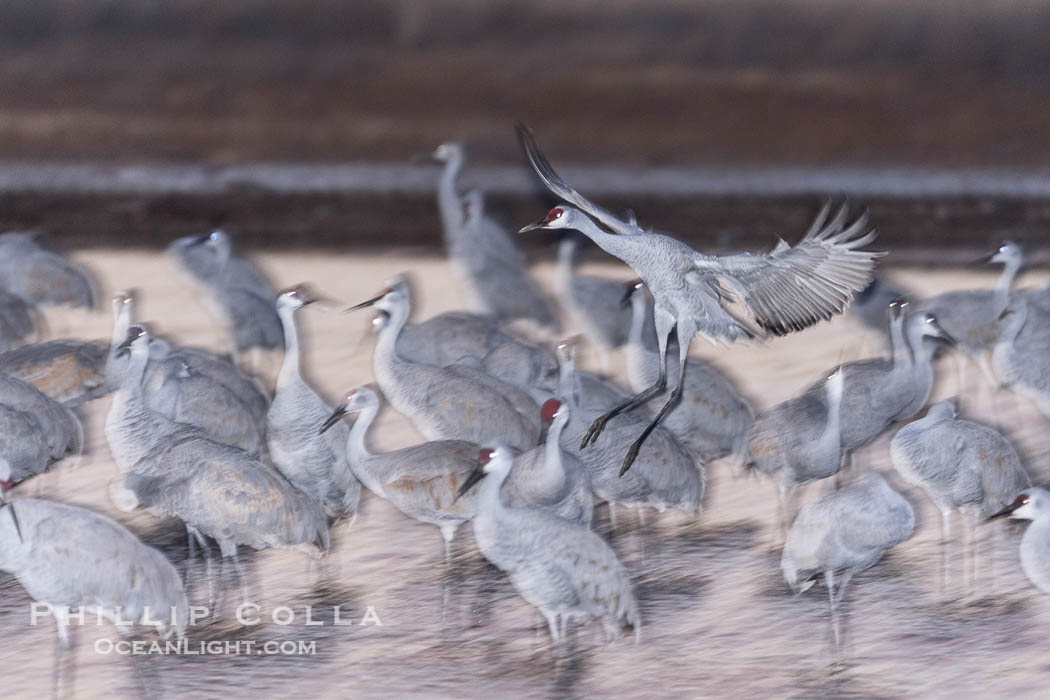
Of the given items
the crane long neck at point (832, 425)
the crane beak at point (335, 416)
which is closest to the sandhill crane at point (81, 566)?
the crane beak at point (335, 416)

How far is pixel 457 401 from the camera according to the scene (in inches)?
264

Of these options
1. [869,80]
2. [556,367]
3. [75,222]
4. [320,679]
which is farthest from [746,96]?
[320,679]

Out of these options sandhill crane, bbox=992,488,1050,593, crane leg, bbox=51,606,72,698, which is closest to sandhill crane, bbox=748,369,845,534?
sandhill crane, bbox=992,488,1050,593

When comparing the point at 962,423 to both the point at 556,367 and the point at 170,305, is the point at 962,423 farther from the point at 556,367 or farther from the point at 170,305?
the point at 170,305

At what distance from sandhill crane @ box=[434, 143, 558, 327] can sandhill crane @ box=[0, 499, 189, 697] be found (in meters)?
3.90

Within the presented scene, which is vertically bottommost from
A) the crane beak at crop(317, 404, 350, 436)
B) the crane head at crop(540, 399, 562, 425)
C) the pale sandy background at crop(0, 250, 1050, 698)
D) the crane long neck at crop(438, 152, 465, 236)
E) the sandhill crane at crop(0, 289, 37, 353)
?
the pale sandy background at crop(0, 250, 1050, 698)

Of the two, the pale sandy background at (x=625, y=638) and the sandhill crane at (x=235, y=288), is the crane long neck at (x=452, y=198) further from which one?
the pale sandy background at (x=625, y=638)

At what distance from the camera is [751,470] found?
7.03m

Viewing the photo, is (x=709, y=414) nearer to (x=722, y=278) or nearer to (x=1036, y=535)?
(x=722, y=278)

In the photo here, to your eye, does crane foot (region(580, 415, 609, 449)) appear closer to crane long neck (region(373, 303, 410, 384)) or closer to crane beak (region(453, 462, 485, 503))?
crane beak (region(453, 462, 485, 503))

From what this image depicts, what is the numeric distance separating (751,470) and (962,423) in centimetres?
107

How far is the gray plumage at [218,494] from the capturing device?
5.79 meters

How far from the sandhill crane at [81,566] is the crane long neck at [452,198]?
5053mm

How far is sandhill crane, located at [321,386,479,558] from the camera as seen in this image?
604 centimetres
